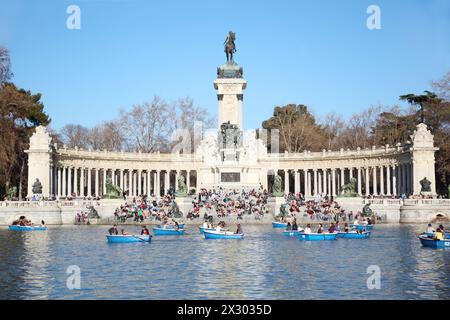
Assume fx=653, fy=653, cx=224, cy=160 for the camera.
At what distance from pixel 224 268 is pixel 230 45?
6347 cm

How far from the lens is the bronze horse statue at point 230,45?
296 feet

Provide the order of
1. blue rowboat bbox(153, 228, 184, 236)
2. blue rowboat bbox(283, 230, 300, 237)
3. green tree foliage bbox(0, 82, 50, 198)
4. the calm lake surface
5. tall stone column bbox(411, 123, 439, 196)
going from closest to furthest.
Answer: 1. the calm lake surface
2. blue rowboat bbox(283, 230, 300, 237)
3. blue rowboat bbox(153, 228, 184, 236)
4. green tree foliage bbox(0, 82, 50, 198)
5. tall stone column bbox(411, 123, 439, 196)

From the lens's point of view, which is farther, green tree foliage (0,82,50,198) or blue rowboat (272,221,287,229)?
green tree foliage (0,82,50,198)

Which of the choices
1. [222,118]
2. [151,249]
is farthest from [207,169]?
[151,249]

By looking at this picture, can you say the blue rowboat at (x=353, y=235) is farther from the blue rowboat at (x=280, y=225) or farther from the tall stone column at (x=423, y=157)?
the tall stone column at (x=423, y=157)

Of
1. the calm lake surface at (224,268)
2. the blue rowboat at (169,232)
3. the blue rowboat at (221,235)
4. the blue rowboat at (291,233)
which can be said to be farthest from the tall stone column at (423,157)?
the blue rowboat at (221,235)

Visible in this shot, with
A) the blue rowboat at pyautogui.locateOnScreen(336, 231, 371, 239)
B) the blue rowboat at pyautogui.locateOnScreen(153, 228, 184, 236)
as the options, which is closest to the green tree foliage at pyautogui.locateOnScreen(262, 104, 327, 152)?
the blue rowboat at pyautogui.locateOnScreen(153, 228, 184, 236)

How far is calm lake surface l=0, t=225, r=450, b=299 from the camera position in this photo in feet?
79.9

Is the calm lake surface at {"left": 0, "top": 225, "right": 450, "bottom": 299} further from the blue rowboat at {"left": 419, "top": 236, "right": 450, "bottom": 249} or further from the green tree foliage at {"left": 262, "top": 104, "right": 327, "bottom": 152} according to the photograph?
the green tree foliage at {"left": 262, "top": 104, "right": 327, "bottom": 152}

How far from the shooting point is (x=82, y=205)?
62.8 m

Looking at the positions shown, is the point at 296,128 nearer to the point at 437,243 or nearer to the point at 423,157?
the point at 423,157

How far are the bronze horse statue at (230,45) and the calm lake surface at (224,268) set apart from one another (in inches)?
1960

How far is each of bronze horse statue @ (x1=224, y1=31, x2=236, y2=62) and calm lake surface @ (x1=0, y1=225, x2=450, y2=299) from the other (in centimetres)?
4977
